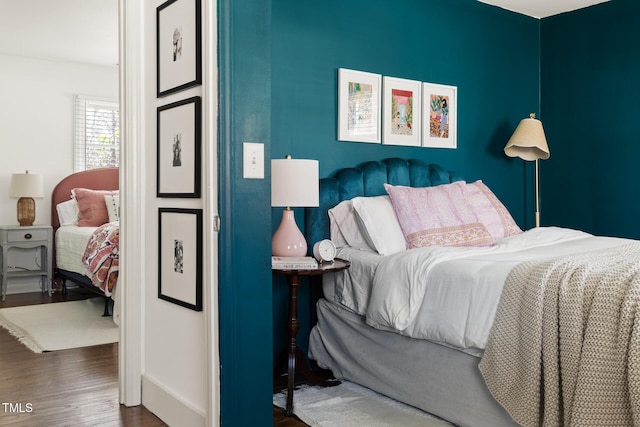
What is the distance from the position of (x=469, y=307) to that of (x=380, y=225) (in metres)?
0.90

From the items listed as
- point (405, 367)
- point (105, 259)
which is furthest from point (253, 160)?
point (105, 259)

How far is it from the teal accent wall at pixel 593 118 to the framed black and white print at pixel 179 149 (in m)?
3.66

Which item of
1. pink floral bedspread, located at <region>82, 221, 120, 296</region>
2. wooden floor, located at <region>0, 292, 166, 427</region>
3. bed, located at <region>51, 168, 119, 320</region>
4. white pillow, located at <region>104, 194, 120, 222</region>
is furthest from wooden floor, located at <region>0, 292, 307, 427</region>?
white pillow, located at <region>104, 194, 120, 222</region>

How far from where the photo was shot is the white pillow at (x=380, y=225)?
3.23 metres

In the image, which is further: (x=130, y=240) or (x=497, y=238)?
(x=497, y=238)

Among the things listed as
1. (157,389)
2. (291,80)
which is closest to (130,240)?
(157,389)

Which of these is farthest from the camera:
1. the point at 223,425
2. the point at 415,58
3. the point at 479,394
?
the point at 415,58

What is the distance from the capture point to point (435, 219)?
3355mm

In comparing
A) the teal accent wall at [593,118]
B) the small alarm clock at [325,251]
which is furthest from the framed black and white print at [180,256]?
the teal accent wall at [593,118]

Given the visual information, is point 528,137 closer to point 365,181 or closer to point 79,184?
point 365,181

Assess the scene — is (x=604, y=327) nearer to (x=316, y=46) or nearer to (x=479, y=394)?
(x=479, y=394)

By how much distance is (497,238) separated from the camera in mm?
3650

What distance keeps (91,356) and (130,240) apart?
1.32 meters

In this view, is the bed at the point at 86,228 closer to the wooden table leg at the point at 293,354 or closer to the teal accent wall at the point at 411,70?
the teal accent wall at the point at 411,70
